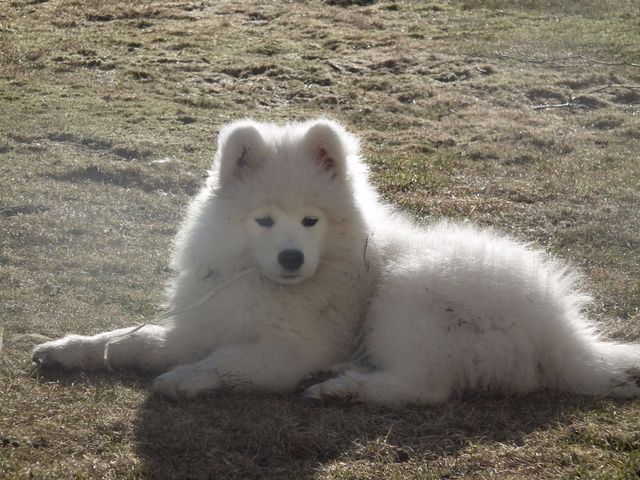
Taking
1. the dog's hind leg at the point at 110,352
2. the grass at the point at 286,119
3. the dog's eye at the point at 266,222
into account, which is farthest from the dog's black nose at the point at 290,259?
the dog's hind leg at the point at 110,352

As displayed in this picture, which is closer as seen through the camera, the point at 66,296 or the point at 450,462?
the point at 450,462

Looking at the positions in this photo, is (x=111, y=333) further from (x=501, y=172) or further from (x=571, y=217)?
(x=501, y=172)

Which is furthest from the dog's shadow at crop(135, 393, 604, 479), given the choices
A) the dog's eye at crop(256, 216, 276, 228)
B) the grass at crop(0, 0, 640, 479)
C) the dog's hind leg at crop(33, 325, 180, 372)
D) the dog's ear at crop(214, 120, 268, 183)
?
the dog's ear at crop(214, 120, 268, 183)

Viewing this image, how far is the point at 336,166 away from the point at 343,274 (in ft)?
1.64

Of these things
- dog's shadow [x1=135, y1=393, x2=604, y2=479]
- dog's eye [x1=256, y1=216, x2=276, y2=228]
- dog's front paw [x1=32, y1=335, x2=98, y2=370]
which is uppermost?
dog's eye [x1=256, y1=216, x2=276, y2=228]

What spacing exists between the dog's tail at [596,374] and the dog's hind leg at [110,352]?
5.70 ft

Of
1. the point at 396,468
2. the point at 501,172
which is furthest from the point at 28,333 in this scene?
the point at 501,172

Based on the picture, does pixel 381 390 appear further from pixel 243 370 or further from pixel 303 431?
pixel 243 370

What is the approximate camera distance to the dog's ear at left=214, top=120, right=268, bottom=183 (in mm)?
4477

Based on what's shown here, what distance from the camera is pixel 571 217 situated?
713 centimetres

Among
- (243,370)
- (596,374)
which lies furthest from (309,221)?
(596,374)

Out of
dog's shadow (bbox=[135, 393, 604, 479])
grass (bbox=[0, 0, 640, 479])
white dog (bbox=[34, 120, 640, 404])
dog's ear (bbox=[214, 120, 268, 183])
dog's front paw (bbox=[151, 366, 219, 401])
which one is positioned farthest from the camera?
dog's ear (bbox=[214, 120, 268, 183])

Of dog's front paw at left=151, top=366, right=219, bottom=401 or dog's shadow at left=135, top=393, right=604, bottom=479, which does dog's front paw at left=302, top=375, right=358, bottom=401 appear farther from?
dog's front paw at left=151, top=366, right=219, bottom=401

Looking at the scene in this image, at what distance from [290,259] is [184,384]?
0.70 metres
